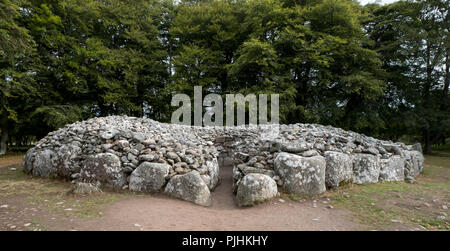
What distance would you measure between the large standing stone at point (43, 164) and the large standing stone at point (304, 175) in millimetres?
6919

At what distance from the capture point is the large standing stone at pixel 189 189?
4.61 meters

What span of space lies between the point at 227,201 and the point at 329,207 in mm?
2297

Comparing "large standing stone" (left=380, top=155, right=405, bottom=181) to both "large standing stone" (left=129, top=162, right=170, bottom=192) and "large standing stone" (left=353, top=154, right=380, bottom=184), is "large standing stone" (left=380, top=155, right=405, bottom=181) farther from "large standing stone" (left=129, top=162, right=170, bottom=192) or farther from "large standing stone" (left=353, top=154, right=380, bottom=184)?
"large standing stone" (left=129, top=162, right=170, bottom=192)

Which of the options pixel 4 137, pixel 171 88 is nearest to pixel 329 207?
pixel 171 88

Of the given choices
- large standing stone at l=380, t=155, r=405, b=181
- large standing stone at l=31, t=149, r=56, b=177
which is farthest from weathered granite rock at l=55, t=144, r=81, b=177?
large standing stone at l=380, t=155, r=405, b=181

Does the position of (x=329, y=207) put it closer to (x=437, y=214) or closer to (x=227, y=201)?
(x=437, y=214)

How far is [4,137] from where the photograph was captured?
12500mm

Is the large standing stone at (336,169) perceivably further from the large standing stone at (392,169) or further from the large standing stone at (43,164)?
the large standing stone at (43,164)

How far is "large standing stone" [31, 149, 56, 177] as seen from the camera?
6.25 metres

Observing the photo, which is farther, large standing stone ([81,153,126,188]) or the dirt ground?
large standing stone ([81,153,126,188])

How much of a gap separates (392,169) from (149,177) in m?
7.44

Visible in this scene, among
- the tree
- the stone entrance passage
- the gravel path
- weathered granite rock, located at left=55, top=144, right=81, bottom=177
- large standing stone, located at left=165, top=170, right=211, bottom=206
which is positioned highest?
the tree

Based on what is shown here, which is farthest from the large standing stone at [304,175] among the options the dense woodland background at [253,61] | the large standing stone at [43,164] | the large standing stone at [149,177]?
the dense woodland background at [253,61]

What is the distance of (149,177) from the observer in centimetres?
497
